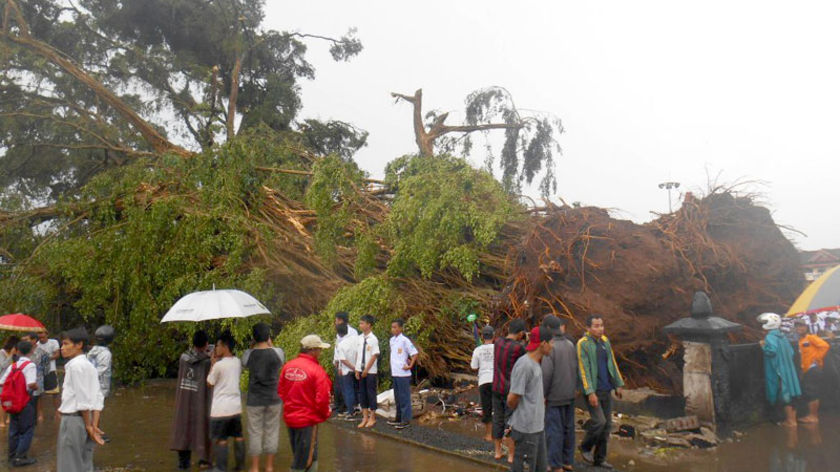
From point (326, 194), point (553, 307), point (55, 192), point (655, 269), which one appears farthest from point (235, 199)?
point (55, 192)

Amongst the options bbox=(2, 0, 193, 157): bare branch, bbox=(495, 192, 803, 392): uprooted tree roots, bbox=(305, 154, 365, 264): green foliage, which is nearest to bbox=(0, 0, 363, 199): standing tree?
bbox=(2, 0, 193, 157): bare branch

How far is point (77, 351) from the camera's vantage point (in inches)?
202

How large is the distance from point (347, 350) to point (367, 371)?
50 centimetres

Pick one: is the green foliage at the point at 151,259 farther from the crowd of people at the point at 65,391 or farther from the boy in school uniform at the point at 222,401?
the boy in school uniform at the point at 222,401

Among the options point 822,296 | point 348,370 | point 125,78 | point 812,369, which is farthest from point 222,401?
point 125,78

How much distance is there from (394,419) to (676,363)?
438 cm

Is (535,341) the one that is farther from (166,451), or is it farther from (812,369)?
(812,369)

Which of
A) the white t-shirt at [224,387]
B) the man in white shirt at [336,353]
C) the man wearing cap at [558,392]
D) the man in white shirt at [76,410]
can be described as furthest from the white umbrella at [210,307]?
the man wearing cap at [558,392]

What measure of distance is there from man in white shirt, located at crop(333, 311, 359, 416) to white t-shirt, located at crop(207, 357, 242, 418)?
286cm

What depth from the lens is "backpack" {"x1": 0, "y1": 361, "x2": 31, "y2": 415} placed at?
20.8 feet

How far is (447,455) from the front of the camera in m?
6.79

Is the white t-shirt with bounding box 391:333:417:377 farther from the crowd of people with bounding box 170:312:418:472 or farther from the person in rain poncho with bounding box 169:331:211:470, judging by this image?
the person in rain poncho with bounding box 169:331:211:470

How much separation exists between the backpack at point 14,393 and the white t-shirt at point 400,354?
421 centimetres

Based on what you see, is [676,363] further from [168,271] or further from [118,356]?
[118,356]
